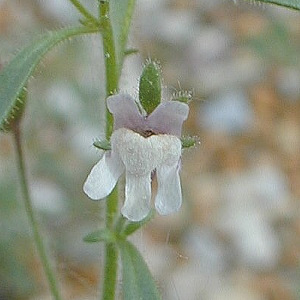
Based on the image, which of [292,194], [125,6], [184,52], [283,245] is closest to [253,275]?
[283,245]

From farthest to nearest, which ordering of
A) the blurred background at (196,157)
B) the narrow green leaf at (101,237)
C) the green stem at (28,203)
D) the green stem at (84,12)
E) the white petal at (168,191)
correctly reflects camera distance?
the blurred background at (196,157) < the green stem at (28,203) < the narrow green leaf at (101,237) < the green stem at (84,12) < the white petal at (168,191)

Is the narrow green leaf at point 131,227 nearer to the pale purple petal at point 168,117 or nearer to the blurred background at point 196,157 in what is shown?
the pale purple petal at point 168,117

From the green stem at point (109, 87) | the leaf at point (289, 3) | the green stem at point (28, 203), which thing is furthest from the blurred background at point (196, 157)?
the leaf at point (289, 3)

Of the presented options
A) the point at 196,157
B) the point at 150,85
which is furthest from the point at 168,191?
the point at 196,157

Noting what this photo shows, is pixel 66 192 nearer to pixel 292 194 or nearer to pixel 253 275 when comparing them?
pixel 253 275

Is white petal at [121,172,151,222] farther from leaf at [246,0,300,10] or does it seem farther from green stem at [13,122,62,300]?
green stem at [13,122,62,300]

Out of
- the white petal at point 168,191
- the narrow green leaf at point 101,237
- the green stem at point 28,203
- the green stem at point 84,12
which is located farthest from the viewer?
the green stem at point 28,203

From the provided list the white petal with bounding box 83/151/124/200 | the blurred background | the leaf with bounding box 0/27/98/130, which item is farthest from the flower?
the blurred background
